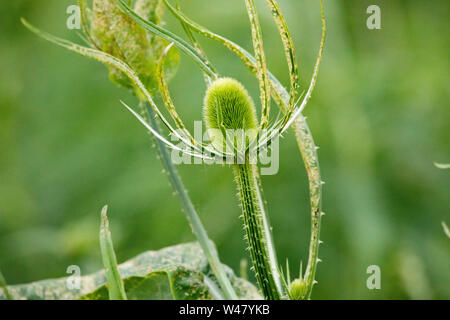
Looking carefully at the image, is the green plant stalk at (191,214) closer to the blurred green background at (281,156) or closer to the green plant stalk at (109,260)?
the green plant stalk at (109,260)

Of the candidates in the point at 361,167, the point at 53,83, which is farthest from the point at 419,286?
the point at 53,83

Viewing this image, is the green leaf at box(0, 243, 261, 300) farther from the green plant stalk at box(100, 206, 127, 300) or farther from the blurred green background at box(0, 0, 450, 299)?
the blurred green background at box(0, 0, 450, 299)

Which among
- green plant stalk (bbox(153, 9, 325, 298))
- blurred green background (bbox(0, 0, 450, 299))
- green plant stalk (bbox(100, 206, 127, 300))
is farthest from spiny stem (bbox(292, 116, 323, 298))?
blurred green background (bbox(0, 0, 450, 299))

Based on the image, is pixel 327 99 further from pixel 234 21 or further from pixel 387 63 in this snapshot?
pixel 234 21

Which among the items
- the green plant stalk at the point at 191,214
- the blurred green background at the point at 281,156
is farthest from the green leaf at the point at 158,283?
the blurred green background at the point at 281,156

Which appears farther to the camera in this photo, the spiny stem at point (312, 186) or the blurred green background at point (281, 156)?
the blurred green background at point (281, 156)

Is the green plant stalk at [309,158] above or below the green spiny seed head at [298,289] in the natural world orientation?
above
